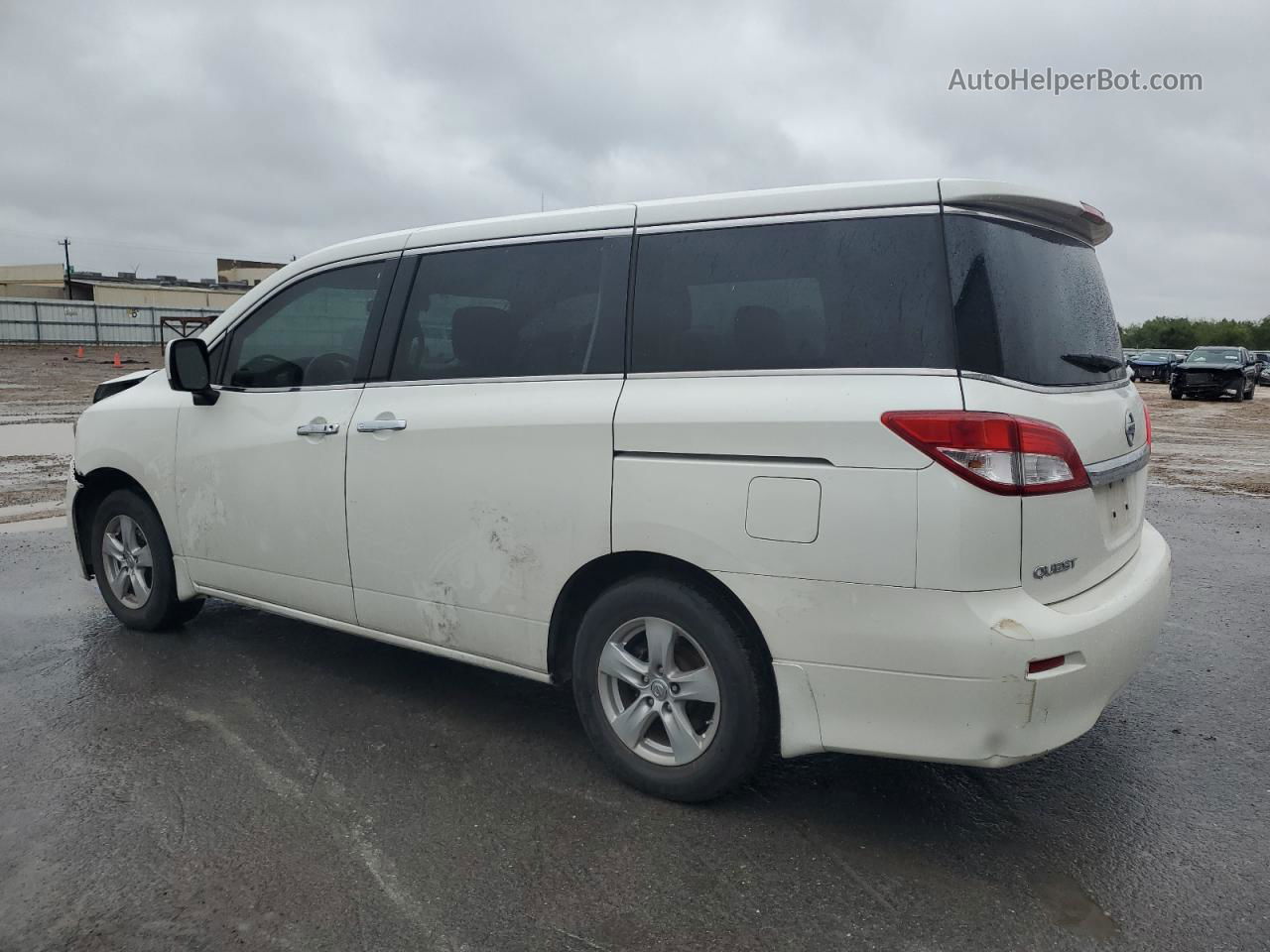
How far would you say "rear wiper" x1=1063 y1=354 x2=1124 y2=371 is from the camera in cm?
312

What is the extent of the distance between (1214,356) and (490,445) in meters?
33.8

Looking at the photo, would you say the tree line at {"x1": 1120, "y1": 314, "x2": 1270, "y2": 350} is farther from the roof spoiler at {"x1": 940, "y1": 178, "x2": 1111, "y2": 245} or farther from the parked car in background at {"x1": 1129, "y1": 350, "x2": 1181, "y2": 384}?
the roof spoiler at {"x1": 940, "y1": 178, "x2": 1111, "y2": 245}

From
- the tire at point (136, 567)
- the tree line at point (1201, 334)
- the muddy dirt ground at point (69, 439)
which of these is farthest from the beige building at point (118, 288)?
the tree line at point (1201, 334)

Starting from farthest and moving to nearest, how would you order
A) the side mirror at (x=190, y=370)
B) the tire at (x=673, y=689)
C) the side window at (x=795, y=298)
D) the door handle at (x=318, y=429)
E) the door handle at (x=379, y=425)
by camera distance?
the side mirror at (x=190, y=370)
the door handle at (x=318, y=429)
the door handle at (x=379, y=425)
the tire at (x=673, y=689)
the side window at (x=795, y=298)

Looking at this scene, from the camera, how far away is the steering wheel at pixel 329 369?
164 inches

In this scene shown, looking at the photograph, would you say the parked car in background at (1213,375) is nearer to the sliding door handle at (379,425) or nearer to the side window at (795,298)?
the side window at (795,298)

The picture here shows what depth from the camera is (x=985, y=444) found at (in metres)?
2.71

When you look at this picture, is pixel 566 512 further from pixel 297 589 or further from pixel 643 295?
pixel 297 589

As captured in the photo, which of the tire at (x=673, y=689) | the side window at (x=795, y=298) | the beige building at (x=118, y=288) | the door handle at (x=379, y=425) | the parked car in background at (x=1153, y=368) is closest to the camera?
the side window at (x=795, y=298)

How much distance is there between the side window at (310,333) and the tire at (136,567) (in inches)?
35.5

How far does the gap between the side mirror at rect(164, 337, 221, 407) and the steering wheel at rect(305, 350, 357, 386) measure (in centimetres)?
59

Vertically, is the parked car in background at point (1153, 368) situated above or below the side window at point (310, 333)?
above

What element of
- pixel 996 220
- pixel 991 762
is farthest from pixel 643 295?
pixel 991 762

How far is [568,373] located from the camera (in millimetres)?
3488
